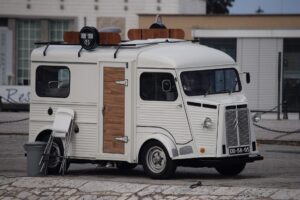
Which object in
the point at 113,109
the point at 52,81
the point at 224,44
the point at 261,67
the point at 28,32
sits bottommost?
the point at 113,109

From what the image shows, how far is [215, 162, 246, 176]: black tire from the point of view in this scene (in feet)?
63.4

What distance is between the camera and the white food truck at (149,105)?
719 inches

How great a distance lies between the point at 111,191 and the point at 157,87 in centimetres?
267

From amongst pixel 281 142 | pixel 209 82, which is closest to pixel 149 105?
pixel 209 82

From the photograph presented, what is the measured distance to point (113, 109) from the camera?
1906cm

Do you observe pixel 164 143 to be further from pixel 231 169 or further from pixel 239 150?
pixel 231 169

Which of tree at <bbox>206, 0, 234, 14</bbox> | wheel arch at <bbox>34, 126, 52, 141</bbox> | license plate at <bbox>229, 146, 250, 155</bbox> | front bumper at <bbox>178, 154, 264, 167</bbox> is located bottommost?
front bumper at <bbox>178, 154, 264, 167</bbox>

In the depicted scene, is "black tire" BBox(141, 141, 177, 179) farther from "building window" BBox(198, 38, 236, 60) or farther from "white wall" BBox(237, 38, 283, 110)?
"building window" BBox(198, 38, 236, 60)

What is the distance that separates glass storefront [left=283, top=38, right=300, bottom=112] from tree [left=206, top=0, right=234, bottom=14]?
42502 millimetres

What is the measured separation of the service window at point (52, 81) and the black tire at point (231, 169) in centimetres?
325

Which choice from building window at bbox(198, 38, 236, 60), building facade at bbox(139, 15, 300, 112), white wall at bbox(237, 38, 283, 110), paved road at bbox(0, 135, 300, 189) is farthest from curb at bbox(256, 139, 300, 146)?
building window at bbox(198, 38, 236, 60)

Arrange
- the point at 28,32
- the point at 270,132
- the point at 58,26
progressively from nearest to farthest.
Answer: the point at 270,132 < the point at 58,26 < the point at 28,32

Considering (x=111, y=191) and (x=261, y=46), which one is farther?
(x=261, y=46)

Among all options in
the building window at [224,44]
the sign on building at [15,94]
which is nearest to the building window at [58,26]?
the sign on building at [15,94]
